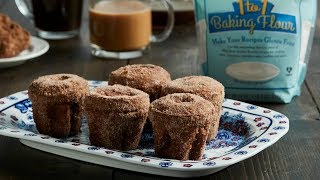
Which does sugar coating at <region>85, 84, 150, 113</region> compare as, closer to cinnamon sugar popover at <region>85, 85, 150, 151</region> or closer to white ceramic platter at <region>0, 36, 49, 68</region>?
cinnamon sugar popover at <region>85, 85, 150, 151</region>

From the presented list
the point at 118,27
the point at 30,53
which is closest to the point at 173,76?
the point at 118,27

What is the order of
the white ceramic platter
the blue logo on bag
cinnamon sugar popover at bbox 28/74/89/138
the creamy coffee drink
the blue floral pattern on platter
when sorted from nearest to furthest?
the blue floral pattern on platter
cinnamon sugar popover at bbox 28/74/89/138
the blue logo on bag
the white ceramic platter
the creamy coffee drink

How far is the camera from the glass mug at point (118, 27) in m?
1.93

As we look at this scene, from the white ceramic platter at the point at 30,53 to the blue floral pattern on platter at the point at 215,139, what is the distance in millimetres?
355

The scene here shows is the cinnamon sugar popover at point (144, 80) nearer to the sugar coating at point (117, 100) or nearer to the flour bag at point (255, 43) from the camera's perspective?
the sugar coating at point (117, 100)

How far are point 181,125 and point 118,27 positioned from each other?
2.73 feet

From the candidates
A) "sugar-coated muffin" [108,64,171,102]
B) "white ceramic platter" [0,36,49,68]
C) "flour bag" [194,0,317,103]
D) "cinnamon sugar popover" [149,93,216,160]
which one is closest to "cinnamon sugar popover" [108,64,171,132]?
"sugar-coated muffin" [108,64,171,102]

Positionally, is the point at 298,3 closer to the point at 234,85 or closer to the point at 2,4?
the point at 234,85

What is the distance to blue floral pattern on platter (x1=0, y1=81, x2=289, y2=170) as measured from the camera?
1.10m

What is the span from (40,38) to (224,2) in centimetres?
69

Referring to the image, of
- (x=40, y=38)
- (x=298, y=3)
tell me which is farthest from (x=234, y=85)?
(x=40, y=38)

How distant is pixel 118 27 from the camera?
194 cm

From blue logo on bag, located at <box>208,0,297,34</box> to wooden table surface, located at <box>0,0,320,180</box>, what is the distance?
0.17 meters

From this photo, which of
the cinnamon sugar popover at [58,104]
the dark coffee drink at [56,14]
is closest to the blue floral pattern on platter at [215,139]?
the cinnamon sugar popover at [58,104]
